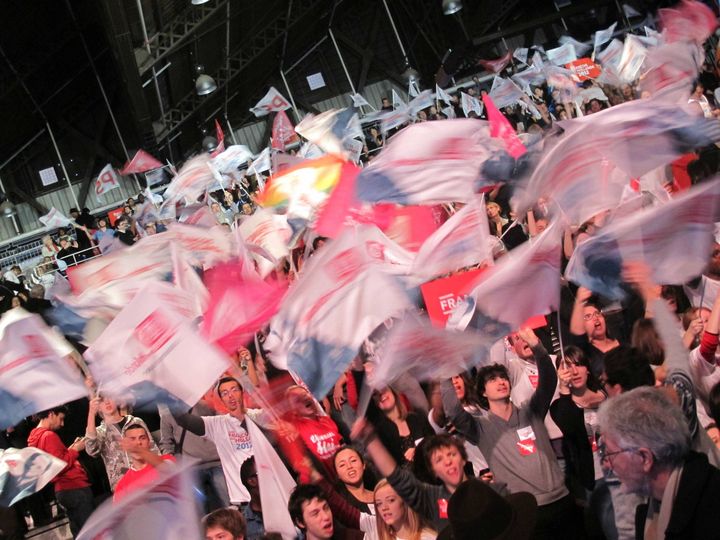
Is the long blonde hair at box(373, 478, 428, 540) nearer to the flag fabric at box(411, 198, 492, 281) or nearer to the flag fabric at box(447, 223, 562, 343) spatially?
the flag fabric at box(447, 223, 562, 343)

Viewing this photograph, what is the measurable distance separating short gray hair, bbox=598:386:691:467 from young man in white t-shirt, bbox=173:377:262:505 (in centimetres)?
365

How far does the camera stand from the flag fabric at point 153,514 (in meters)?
3.81

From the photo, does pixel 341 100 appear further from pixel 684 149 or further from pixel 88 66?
pixel 684 149

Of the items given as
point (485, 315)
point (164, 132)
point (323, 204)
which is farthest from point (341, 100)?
point (485, 315)

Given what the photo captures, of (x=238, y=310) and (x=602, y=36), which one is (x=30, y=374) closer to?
(x=238, y=310)

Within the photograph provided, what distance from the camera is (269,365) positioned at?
26.4 feet

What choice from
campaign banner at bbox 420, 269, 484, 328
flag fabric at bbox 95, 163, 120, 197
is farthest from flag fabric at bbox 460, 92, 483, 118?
campaign banner at bbox 420, 269, 484, 328

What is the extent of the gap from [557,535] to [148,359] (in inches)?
94.3

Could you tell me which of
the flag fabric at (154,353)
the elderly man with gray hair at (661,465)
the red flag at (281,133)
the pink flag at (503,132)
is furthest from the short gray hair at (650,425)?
the red flag at (281,133)

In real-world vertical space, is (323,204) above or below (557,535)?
above

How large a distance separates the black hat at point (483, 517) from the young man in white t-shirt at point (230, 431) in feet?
10.5

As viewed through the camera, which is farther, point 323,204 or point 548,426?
point 323,204

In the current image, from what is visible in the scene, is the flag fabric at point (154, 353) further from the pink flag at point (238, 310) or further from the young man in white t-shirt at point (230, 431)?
the young man in white t-shirt at point (230, 431)

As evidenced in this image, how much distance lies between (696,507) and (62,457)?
5.40 m
